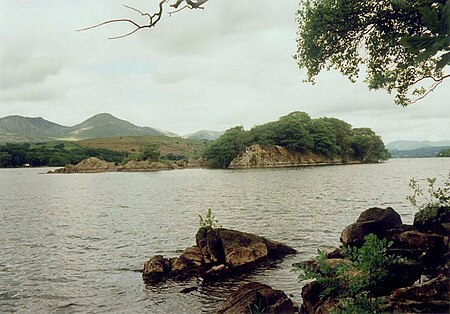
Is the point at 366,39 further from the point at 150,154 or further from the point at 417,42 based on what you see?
the point at 150,154

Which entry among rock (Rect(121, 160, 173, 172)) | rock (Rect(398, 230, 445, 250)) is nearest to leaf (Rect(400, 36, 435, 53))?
rock (Rect(398, 230, 445, 250))

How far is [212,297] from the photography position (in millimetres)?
15867

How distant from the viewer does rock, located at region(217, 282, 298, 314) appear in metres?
11.9

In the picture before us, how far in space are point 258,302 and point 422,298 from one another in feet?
15.8

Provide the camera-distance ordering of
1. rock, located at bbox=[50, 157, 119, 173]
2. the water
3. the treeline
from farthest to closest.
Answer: rock, located at bbox=[50, 157, 119, 173]
the treeline
the water

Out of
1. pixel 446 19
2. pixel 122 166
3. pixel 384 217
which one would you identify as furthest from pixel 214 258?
pixel 122 166

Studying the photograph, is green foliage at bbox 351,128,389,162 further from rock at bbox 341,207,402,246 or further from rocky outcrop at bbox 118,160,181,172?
rock at bbox 341,207,402,246

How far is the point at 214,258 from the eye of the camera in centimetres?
1998

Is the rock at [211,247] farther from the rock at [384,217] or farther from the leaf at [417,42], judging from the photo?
the leaf at [417,42]

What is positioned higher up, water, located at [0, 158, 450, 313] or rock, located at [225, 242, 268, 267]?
rock, located at [225, 242, 268, 267]

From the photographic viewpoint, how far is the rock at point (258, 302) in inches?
469

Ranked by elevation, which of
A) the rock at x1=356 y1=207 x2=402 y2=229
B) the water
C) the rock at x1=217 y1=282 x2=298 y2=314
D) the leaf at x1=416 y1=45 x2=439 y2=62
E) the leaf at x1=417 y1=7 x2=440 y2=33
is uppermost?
the leaf at x1=417 y1=7 x2=440 y2=33

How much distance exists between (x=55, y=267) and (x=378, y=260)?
20.1 metres

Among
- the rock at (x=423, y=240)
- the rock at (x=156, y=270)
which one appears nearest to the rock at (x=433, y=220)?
the rock at (x=423, y=240)
